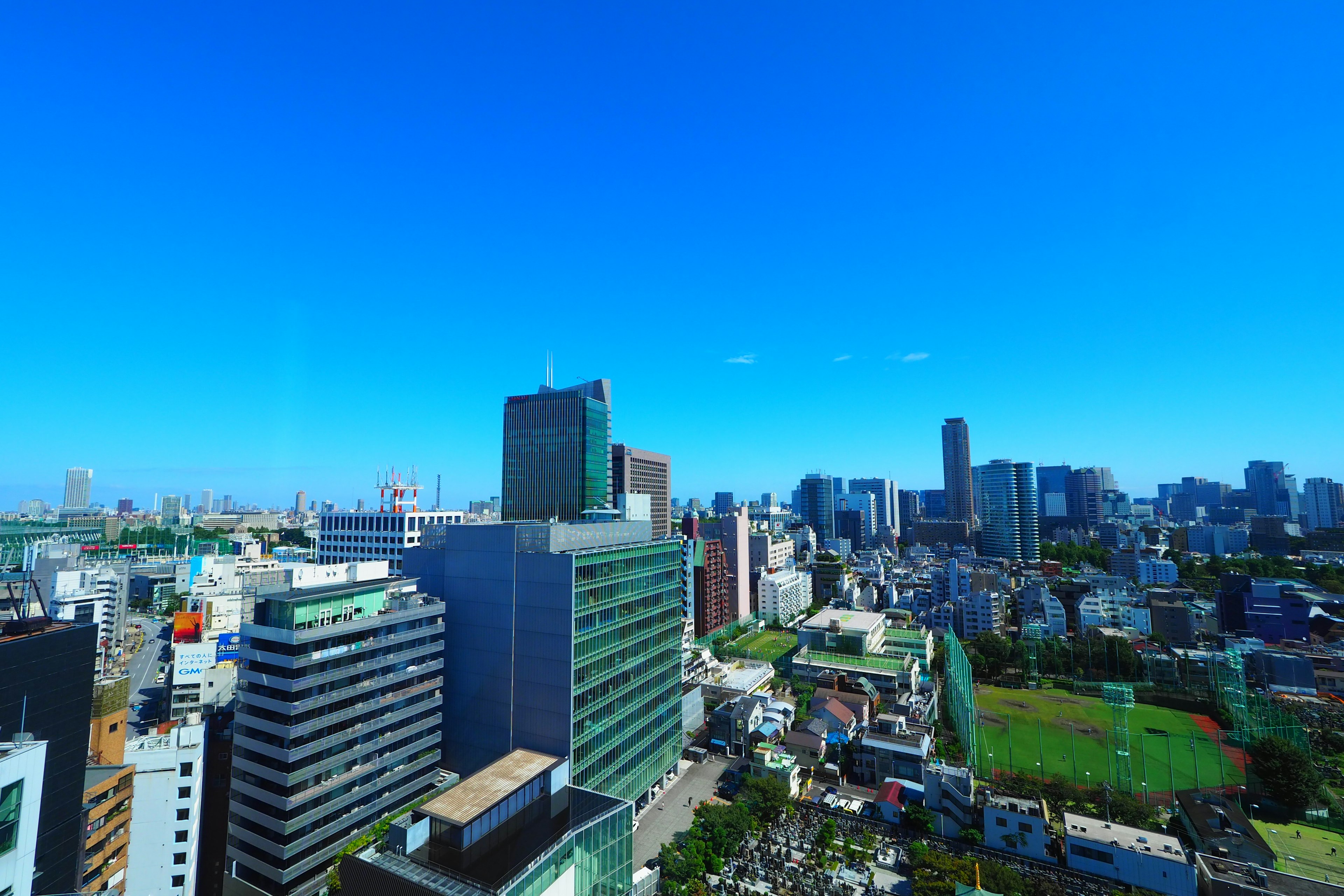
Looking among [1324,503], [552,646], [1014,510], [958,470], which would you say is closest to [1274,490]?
[1324,503]

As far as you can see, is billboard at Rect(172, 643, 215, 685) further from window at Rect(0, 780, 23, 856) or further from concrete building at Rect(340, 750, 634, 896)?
window at Rect(0, 780, 23, 856)

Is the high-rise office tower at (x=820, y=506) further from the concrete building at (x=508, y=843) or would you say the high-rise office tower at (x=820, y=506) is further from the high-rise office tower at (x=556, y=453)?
the concrete building at (x=508, y=843)

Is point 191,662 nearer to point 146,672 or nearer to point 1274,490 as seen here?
point 146,672

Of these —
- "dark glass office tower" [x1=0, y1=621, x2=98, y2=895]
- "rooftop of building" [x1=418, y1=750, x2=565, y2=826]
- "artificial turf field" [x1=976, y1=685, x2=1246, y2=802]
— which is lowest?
"artificial turf field" [x1=976, y1=685, x2=1246, y2=802]

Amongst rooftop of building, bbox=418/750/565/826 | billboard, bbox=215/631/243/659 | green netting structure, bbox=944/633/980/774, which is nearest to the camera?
rooftop of building, bbox=418/750/565/826

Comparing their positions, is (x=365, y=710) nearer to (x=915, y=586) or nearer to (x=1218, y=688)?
(x=1218, y=688)

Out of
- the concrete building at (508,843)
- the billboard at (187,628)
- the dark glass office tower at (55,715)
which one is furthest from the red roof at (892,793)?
the billboard at (187,628)

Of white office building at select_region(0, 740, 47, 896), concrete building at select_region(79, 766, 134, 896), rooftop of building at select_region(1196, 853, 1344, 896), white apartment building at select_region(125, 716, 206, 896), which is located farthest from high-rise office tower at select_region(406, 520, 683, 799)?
rooftop of building at select_region(1196, 853, 1344, 896)
